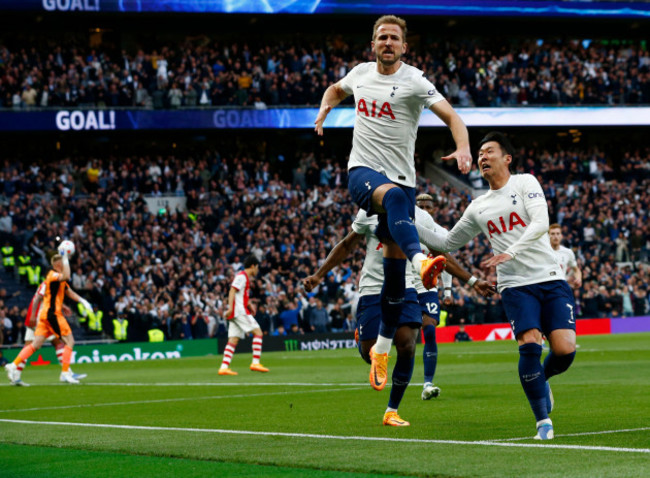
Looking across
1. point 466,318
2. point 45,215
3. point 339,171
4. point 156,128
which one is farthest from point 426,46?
point 45,215

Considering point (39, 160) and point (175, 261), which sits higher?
point (39, 160)

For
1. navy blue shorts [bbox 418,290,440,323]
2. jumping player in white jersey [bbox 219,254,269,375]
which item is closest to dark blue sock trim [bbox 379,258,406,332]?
navy blue shorts [bbox 418,290,440,323]

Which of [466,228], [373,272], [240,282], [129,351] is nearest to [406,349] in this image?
[466,228]

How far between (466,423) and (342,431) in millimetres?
1349

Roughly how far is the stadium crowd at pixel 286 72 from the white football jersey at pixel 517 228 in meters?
34.4

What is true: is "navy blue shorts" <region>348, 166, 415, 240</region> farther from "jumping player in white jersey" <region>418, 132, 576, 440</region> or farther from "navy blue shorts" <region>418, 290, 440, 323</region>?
"navy blue shorts" <region>418, 290, 440, 323</region>

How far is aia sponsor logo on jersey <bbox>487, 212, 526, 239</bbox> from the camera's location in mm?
9305

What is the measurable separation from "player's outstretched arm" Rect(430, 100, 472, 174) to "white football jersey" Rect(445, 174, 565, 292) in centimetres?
76

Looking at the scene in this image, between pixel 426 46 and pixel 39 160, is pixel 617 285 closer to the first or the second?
pixel 426 46

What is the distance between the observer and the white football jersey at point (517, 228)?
9.07 metres

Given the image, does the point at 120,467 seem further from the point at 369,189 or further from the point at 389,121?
the point at 389,121

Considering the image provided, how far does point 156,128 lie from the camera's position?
140ft

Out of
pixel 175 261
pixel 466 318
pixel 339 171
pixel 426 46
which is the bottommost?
pixel 466 318

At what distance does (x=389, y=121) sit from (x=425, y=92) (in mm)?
446
